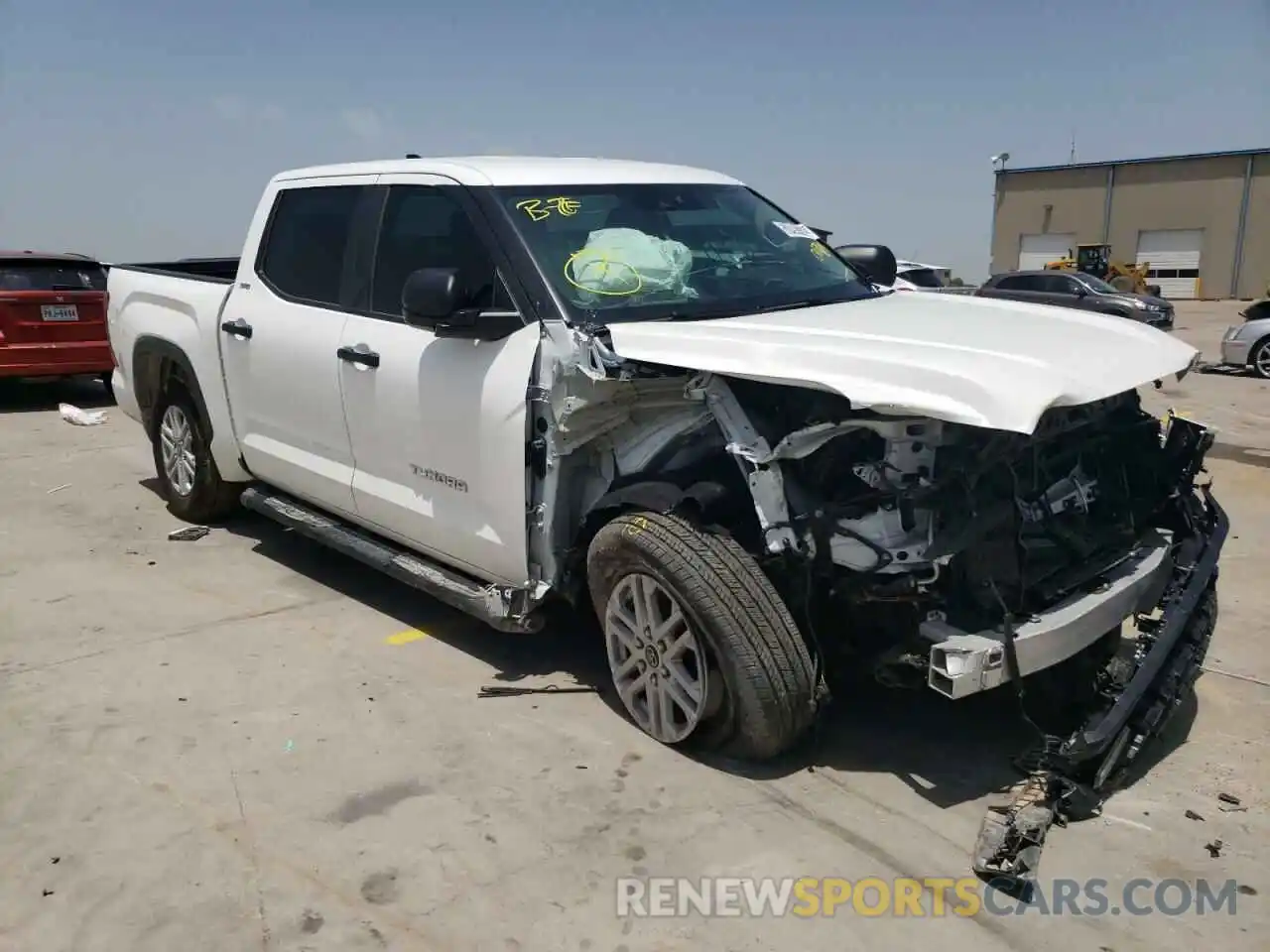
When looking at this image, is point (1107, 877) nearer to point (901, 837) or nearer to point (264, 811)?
point (901, 837)

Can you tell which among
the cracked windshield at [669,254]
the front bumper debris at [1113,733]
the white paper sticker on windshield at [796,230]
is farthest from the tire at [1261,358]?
the front bumper debris at [1113,733]

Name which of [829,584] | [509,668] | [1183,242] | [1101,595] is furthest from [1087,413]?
[1183,242]

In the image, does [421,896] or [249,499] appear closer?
[421,896]

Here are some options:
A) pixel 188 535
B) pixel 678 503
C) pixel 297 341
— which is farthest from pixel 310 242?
pixel 678 503

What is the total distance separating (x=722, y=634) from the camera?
11.1ft

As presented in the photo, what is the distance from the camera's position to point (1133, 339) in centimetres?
386

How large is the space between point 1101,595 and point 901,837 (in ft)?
3.25

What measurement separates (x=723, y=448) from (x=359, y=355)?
1759 millimetres

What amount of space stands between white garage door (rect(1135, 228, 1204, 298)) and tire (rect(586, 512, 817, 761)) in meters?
46.0

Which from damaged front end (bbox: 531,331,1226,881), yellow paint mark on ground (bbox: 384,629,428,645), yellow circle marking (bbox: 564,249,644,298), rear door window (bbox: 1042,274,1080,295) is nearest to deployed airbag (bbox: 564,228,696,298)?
yellow circle marking (bbox: 564,249,644,298)

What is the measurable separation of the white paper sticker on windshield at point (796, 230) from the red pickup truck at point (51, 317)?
7998 millimetres

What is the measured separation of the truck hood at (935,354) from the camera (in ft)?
9.79

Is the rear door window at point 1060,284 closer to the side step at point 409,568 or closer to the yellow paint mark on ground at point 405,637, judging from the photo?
the side step at point 409,568

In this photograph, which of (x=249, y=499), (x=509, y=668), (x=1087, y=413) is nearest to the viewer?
(x=1087, y=413)
